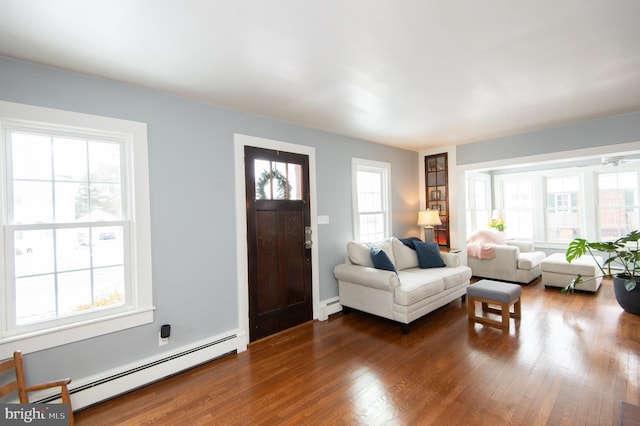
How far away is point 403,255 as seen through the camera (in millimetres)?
4203

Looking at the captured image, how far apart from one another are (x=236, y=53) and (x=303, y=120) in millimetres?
1542

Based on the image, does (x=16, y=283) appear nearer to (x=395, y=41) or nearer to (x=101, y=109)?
(x=101, y=109)

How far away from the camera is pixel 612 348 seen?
9.09ft

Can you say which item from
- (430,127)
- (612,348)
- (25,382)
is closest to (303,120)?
(430,127)

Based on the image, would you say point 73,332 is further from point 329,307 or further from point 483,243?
point 483,243

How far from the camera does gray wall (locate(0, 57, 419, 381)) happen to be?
2.10m

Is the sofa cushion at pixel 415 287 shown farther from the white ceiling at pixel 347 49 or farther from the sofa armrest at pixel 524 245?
the sofa armrest at pixel 524 245

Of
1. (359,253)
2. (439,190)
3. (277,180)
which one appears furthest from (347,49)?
(439,190)

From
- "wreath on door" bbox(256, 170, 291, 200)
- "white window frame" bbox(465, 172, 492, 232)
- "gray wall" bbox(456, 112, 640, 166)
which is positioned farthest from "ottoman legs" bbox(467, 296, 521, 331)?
"white window frame" bbox(465, 172, 492, 232)

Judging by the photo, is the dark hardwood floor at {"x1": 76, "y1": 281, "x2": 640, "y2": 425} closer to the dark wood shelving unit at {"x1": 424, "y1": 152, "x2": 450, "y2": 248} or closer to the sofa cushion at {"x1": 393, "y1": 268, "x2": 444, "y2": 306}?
the sofa cushion at {"x1": 393, "y1": 268, "x2": 444, "y2": 306}

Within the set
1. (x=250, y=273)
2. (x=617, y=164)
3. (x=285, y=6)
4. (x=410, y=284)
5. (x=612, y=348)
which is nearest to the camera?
(x=285, y=6)

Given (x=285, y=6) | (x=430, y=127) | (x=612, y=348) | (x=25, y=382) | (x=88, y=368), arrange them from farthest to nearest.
Answer: 1. (x=430, y=127)
2. (x=612, y=348)
3. (x=88, y=368)
4. (x=25, y=382)
5. (x=285, y=6)

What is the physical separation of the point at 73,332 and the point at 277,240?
6.25ft

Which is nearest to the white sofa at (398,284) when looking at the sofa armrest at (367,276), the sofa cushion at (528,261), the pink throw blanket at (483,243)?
the sofa armrest at (367,276)
